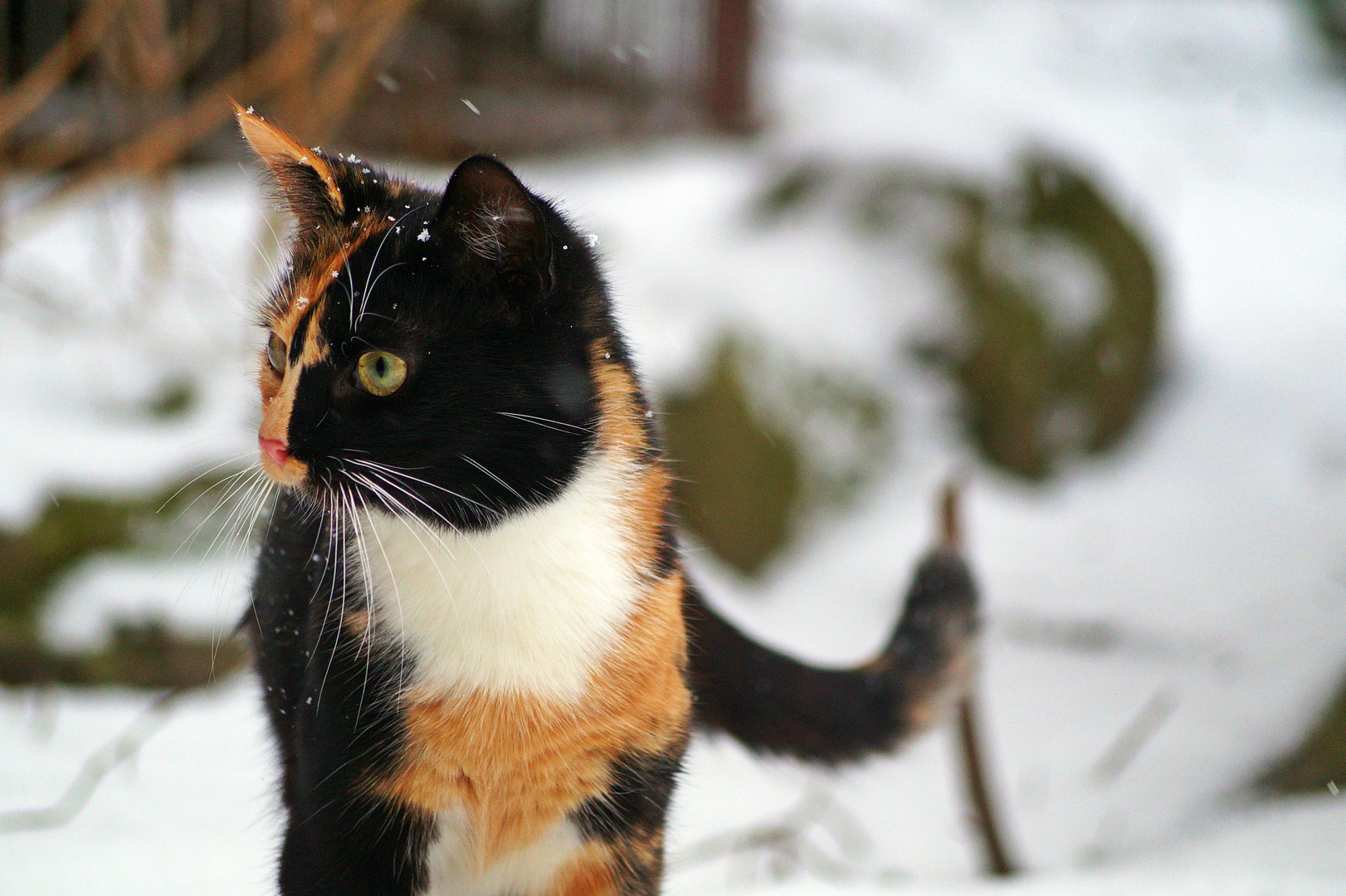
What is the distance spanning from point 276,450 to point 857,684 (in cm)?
80

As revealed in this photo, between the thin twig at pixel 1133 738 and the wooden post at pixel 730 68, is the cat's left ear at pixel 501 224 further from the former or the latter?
the wooden post at pixel 730 68

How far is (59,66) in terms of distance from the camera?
2895 millimetres

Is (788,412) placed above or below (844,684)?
below

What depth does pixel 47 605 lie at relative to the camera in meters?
2.58

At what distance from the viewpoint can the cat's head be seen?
0.91m

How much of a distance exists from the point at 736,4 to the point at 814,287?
1.60 meters

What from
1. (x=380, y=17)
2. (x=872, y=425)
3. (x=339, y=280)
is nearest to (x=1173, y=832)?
(x=872, y=425)

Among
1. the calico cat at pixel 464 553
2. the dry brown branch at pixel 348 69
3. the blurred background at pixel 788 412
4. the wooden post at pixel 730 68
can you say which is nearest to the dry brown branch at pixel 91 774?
the blurred background at pixel 788 412

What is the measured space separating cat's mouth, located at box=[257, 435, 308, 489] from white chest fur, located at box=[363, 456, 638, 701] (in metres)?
0.08

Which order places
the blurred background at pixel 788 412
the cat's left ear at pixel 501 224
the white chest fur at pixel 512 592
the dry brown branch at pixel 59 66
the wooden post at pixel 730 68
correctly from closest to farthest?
the cat's left ear at pixel 501 224, the white chest fur at pixel 512 592, the blurred background at pixel 788 412, the dry brown branch at pixel 59 66, the wooden post at pixel 730 68

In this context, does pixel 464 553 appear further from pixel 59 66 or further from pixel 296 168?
pixel 59 66

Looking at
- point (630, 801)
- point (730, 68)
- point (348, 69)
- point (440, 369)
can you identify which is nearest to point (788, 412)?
point (348, 69)

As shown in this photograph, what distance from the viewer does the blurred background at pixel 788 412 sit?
2146 mm

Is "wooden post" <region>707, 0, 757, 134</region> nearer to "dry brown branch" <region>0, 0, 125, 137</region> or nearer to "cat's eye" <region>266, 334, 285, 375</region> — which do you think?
"dry brown branch" <region>0, 0, 125, 137</region>
